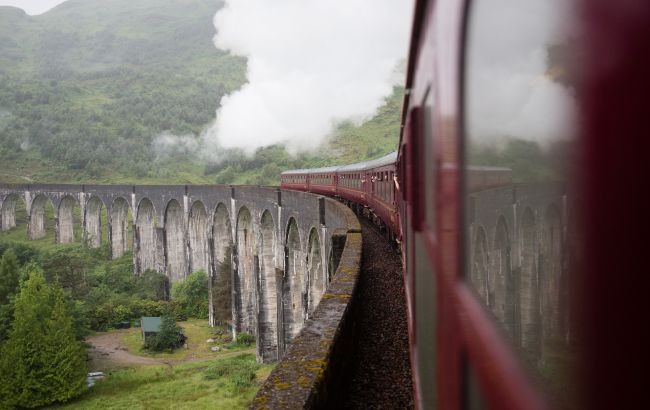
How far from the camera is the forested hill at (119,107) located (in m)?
68.4

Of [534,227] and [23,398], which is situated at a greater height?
[534,227]

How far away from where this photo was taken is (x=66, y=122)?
78875 millimetres

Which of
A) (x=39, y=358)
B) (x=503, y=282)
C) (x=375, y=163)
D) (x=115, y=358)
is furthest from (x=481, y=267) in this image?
(x=115, y=358)

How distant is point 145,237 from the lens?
35656 millimetres

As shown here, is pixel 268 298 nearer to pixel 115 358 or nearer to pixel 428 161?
pixel 115 358

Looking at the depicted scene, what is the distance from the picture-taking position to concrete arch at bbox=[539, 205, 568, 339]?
558mm

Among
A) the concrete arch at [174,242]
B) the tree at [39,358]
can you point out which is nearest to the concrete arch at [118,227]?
the concrete arch at [174,242]

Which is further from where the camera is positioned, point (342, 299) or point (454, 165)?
point (342, 299)

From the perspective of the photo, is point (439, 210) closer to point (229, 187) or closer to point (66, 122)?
point (229, 187)

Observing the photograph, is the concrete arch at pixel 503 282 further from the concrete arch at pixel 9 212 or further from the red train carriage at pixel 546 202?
the concrete arch at pixel 9 212

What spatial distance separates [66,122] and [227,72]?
2403 inches

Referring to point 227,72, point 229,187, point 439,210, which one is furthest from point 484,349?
point 227,72

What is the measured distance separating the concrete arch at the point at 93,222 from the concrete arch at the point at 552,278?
42120mm

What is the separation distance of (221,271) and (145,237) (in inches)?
375
